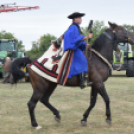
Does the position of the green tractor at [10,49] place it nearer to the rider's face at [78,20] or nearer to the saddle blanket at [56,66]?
the saddle blanket at [56,66]

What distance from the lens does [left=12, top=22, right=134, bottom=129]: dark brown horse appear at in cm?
620

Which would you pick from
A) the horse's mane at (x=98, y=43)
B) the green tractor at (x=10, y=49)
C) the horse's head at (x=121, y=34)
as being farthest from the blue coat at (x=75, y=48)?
the green tractor at (x=10, y=49)

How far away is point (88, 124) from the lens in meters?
6.43

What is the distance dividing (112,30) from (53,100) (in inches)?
158

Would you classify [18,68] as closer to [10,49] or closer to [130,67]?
[10,49]

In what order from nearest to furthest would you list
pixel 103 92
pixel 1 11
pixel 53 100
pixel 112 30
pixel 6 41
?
pixel 103 92
pixel 112 30
pixel 53 100
pixel 6 41
pixel 1 11

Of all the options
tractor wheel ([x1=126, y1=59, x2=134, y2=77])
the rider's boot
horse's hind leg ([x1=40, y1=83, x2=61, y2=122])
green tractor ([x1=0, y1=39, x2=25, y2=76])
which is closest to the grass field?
horse's hind leg ([x1=40, y1=83, x2=61, y2=122])

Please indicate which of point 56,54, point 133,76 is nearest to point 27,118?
point 56,54

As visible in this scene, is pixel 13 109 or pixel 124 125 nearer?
pixel 124 125

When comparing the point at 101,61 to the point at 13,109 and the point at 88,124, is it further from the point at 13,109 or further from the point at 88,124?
the point at 13,109

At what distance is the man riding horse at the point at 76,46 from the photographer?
6070 millimetres

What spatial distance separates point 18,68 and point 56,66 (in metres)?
0.91

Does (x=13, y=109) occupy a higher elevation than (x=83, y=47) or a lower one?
lower

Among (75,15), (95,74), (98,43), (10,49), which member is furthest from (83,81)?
(10,49)
